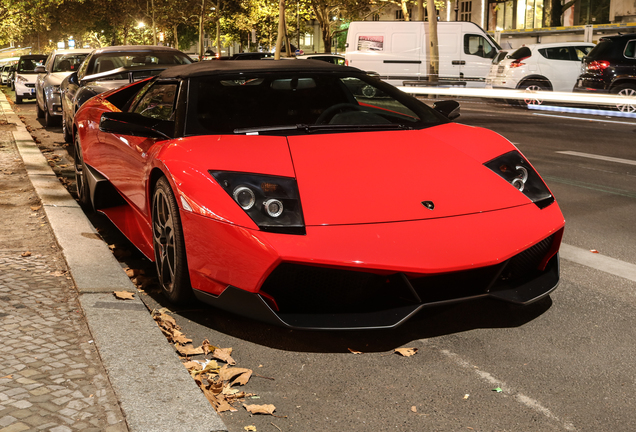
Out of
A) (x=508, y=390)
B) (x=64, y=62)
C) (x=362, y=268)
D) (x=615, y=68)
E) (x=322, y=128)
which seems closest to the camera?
(x=508, y=390)

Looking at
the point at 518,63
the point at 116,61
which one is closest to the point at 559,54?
the point at 518,63

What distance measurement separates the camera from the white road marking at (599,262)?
471cm

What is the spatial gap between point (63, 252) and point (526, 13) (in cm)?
4483

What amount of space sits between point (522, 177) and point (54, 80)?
1372 cm

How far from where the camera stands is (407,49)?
2498cm

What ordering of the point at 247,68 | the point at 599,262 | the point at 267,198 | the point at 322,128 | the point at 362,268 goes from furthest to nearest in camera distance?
1. the point at 599,262
2. the point at 247,68
3. the point at 322,128
4. the point at 267,198
5. the point at 362,268

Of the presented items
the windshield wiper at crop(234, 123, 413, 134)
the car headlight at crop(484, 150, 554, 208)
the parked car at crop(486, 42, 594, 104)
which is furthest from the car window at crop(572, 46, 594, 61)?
the car headlight at crop(484, 150, 554, 208)

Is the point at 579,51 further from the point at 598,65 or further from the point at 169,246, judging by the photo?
the point at 169,246

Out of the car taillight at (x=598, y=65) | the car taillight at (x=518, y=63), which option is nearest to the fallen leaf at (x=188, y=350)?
the car taillight at (x=598, y=65)

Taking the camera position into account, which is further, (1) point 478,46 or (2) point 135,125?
(1) point 478,46

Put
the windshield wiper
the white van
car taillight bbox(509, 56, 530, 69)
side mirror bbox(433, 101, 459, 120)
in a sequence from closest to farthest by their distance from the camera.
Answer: the windshield wiper
side mirror bbox(433, 101, 459, 120)
car taillight bbox(509, 56, 530, 69)
the white van

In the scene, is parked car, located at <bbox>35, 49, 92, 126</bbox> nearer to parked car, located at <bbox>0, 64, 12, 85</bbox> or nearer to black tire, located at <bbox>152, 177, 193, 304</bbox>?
black tire, located at <bbox>152, 177, 193, 304</bbox>

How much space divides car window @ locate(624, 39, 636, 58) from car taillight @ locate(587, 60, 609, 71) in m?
0.47

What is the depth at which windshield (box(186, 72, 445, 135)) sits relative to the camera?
14.0 ft
